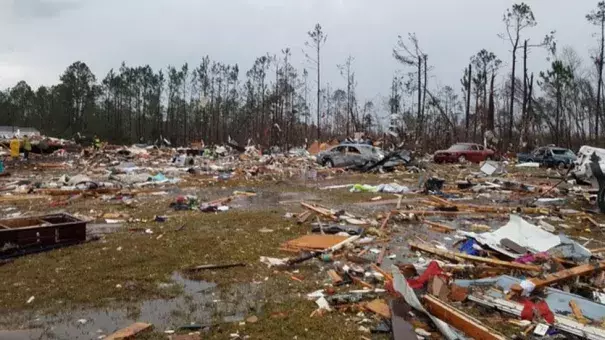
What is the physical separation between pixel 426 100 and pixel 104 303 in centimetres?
5063

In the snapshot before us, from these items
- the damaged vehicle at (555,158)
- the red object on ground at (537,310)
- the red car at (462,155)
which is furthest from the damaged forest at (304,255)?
the damaged vehicle at (555,158)

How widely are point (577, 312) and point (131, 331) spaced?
4.57 meters

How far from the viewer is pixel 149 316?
4.99 meters

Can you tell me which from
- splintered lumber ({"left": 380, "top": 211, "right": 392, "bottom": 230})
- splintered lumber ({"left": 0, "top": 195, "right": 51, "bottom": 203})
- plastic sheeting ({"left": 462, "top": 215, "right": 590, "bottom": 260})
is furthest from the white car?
splintered lumber ({"left": 0, "top": 195, "right": 51, "bottom": 203})

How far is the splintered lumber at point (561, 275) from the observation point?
530 cm

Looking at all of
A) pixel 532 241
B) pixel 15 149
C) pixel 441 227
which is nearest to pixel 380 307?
pixel 532 241

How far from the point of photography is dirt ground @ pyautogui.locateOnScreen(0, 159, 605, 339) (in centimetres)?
471

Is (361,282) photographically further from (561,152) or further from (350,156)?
(561,152)

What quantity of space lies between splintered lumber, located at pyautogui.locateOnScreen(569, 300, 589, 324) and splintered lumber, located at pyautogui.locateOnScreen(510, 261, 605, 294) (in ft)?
1.41

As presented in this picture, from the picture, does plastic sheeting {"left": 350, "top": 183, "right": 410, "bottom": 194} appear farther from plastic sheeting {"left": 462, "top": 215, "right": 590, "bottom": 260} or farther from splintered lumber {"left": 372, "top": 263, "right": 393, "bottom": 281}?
→ splintered lumber {"left": 372, "top": 263, "right": 393, "bottom": 281}

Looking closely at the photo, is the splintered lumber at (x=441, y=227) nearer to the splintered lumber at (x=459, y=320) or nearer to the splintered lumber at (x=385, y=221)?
the splintered lumber at (x=385, y=221)

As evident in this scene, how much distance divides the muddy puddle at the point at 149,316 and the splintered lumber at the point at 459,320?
191 centimetres

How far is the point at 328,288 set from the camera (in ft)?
19.2

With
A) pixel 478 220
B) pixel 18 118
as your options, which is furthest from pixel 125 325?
pixel 18 118
